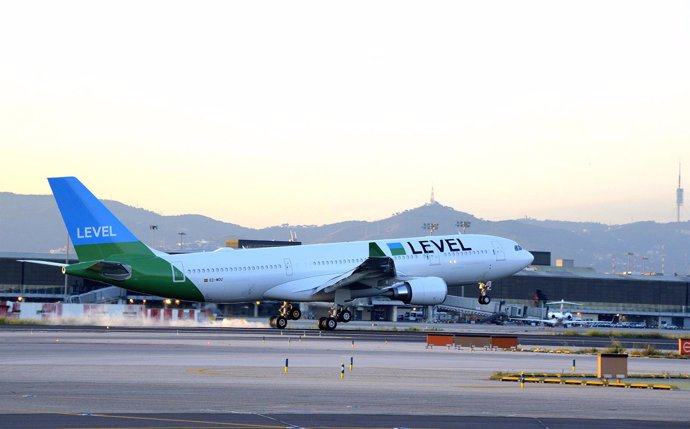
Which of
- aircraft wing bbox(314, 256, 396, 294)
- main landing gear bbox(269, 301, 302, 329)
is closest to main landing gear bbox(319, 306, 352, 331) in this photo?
aircraft wing bbox(314, 256, 396, 294)

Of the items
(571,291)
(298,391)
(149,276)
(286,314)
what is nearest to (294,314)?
(286,314)

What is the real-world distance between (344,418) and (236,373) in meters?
12.6

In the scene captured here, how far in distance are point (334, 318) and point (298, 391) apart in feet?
137

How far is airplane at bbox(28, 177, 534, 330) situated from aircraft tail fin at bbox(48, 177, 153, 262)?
0.06 metres

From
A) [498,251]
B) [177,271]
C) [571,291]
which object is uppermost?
[498,251]

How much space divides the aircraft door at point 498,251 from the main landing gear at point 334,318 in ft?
39.9

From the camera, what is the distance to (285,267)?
242 feet

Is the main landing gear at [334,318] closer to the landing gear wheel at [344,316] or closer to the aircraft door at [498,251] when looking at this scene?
the landing gear wheel at [344,316]

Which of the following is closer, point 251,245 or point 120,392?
point 120,392

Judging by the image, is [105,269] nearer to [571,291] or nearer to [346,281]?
[346,281]

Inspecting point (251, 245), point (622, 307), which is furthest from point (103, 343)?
point (622, 307)

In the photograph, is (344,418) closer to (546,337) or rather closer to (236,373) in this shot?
(236,373)

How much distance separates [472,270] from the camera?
8019 cm

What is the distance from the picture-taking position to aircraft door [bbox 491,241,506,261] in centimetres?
8181
